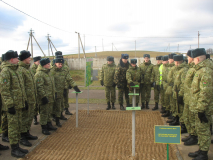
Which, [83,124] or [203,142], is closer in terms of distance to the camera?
[203,142]

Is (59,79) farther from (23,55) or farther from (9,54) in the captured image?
(9,54)

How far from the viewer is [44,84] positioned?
18.6 feet

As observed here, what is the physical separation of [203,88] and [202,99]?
0.22m

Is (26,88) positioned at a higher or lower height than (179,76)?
lower

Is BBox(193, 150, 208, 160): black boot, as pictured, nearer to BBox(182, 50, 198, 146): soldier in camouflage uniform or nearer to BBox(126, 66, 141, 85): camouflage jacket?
BBox(182, 50, 198, 146): soldier in camouflage uniform

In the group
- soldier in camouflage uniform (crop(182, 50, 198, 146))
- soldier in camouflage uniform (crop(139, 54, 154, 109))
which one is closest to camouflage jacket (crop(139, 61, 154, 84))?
soldier in camouflage uniform (crop(139, 54, 154, 109))

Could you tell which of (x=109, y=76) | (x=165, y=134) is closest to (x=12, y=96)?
(x=165, y=134)

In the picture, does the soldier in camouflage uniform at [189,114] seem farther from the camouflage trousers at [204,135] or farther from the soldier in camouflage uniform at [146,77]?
the soldier in camouflage uniform at [146,77]

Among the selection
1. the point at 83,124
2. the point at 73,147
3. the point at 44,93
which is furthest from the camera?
the point at 83,124

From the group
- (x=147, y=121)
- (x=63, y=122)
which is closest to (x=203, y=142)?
(x=147, y=121)

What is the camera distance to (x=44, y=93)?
17.8 feet

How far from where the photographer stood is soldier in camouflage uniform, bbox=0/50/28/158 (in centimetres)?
415

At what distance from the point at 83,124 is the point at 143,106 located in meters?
3.18

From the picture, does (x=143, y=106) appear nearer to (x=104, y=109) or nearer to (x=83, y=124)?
(x=104, y=109)
